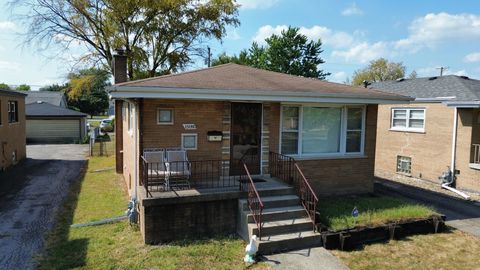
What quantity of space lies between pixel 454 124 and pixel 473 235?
20.9ft

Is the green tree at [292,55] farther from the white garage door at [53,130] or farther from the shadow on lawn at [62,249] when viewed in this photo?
the shadow on lawn at [62,249]

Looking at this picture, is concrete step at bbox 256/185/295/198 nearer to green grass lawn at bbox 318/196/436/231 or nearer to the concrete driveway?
green grass lawn at bbox 318/196/436/231

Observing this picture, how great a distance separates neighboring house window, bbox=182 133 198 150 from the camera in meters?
8.49

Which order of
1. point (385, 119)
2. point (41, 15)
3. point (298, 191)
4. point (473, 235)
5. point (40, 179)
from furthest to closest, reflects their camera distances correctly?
point (41, 15), point (385, 119), point (40, 179), point (298, 191), point (473, 235)

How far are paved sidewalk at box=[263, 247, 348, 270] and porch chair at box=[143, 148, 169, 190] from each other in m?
2.88

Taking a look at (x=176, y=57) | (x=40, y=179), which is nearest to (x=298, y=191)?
(x=40, y=179)

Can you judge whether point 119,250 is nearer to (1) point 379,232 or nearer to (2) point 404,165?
(1) point 379,232

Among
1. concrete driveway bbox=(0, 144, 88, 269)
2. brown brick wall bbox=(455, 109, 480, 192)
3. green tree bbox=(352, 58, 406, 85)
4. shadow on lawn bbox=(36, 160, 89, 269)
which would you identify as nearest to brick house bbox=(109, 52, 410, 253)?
shadow on lawn bbox=(36, 160, 89, 269)

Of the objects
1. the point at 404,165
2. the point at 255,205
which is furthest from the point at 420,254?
the point at 404,165

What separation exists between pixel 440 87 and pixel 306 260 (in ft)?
39.6

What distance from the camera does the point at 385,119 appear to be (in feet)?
53.2

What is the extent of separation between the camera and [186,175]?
787 cm

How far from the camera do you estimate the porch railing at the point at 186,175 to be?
7.64 meters

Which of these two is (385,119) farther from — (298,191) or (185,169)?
(185,169)
